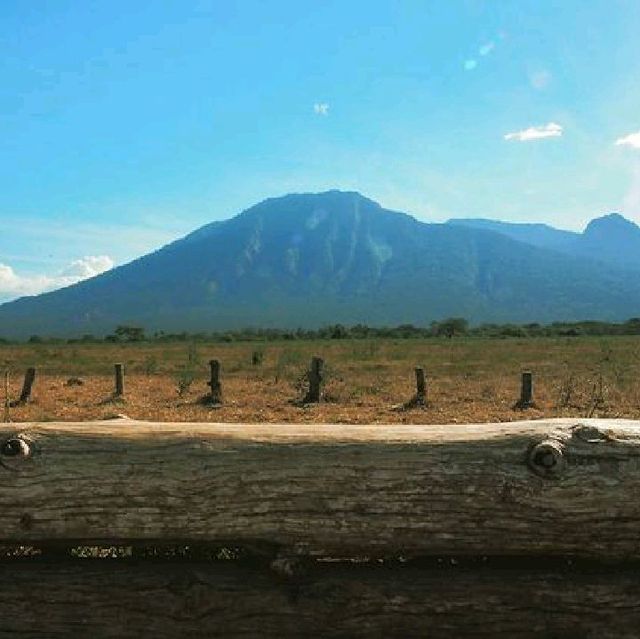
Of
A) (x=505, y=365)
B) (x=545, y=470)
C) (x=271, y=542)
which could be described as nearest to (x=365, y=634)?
(x=271, y=542)

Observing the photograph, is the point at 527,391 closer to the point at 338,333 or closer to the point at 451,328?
the point at 338,333

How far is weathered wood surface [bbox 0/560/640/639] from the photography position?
2752mm

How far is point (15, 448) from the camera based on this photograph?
2.90 metres

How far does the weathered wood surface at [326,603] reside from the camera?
9.03ft

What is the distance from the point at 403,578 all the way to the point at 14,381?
82.9ft

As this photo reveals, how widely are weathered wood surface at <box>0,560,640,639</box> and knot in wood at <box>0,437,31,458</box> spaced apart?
0.49m

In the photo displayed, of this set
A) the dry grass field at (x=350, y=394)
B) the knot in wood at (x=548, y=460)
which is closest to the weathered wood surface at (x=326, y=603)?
the knot in wood at (x=548, y=460)

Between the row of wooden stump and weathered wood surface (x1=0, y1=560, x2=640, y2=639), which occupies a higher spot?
weathered wood surface (x1=0, y1=560, x2=640, y2=639)

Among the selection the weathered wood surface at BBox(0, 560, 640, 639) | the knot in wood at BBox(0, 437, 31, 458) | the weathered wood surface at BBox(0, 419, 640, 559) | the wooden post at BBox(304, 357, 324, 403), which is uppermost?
the knot in wood at BBox(0, 437, 31, 458)

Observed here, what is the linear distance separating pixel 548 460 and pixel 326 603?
38.4 inches

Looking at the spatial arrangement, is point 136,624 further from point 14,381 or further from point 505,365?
point 505,365

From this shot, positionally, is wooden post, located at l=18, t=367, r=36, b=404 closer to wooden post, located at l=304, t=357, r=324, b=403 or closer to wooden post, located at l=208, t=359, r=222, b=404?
wooden post, located at l=208, t=359, r=222, b=404

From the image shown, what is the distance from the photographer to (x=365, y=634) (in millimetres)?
2783

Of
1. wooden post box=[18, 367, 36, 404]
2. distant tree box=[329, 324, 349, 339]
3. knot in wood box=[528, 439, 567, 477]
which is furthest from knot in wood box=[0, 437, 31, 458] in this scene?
distant tree box=[329, 324, 349, 339]
